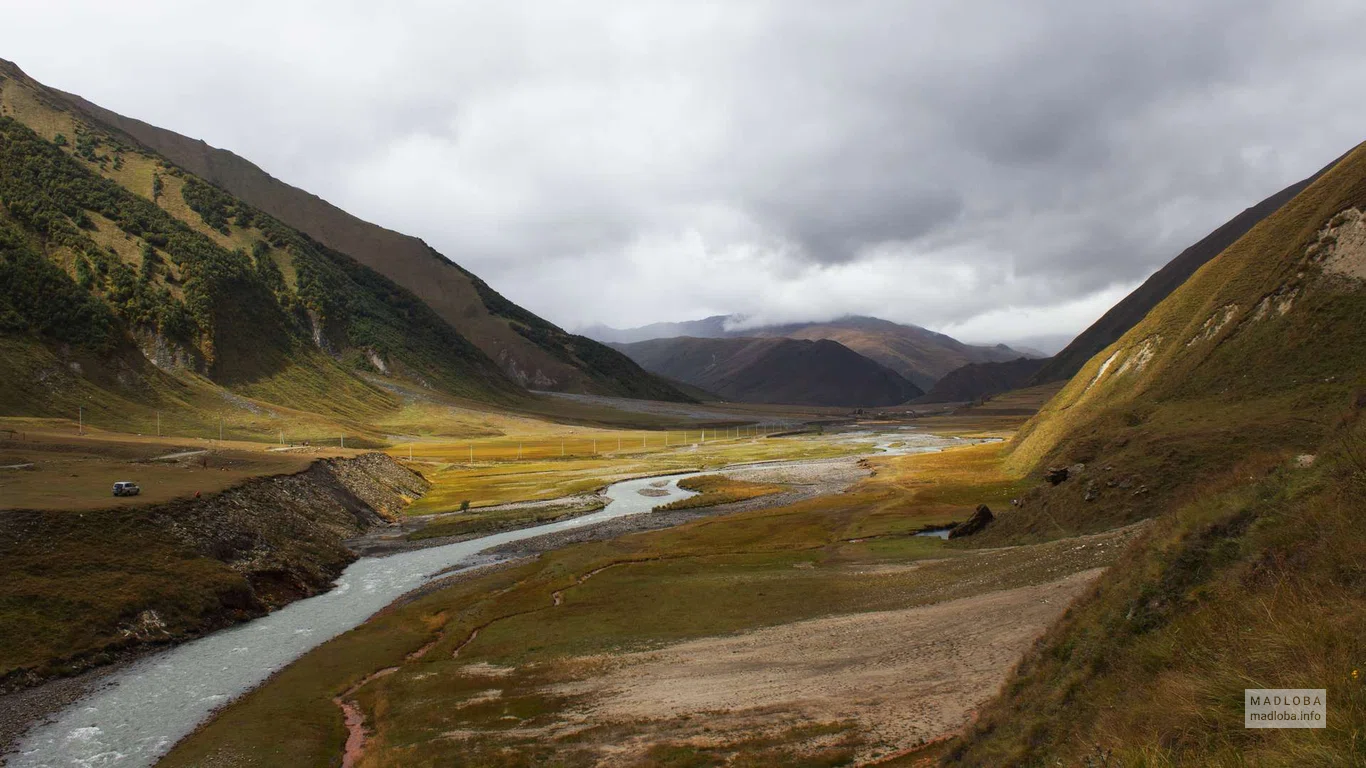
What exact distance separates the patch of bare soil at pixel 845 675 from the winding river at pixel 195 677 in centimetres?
1747

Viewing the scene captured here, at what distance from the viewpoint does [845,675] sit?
25734 millimetres

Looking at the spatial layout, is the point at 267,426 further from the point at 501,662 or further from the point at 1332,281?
the point at 1332,281

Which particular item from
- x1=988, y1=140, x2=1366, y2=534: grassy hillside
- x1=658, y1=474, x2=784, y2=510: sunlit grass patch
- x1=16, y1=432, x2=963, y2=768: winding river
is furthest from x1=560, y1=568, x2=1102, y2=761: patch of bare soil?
x1=658, y1=474, x2=784, y2=510: sunlit grass patch

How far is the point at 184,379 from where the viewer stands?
531ft

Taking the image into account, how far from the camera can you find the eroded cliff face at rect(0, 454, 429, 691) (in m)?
38.2

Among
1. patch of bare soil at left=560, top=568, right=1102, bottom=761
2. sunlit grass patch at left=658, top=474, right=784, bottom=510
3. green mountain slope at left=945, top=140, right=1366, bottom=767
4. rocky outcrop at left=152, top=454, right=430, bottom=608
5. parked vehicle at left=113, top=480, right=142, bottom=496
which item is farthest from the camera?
sunlit grass patch at left=658, top=474, right=784, bottom=510

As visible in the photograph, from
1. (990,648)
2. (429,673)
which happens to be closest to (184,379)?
(429,673)

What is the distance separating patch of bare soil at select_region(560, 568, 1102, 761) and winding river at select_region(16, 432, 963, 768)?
17.5 metres

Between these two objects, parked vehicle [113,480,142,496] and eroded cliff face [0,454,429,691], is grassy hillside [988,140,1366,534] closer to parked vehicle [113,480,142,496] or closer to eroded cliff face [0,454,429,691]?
eroded cliff face [0,454,429,691]

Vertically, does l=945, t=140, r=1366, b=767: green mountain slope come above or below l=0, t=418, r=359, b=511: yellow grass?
above

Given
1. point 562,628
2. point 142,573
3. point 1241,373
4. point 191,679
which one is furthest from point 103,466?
point 1241,373

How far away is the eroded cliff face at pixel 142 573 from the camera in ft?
125

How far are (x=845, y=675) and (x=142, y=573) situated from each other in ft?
151

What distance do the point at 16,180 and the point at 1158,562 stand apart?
779 feet
